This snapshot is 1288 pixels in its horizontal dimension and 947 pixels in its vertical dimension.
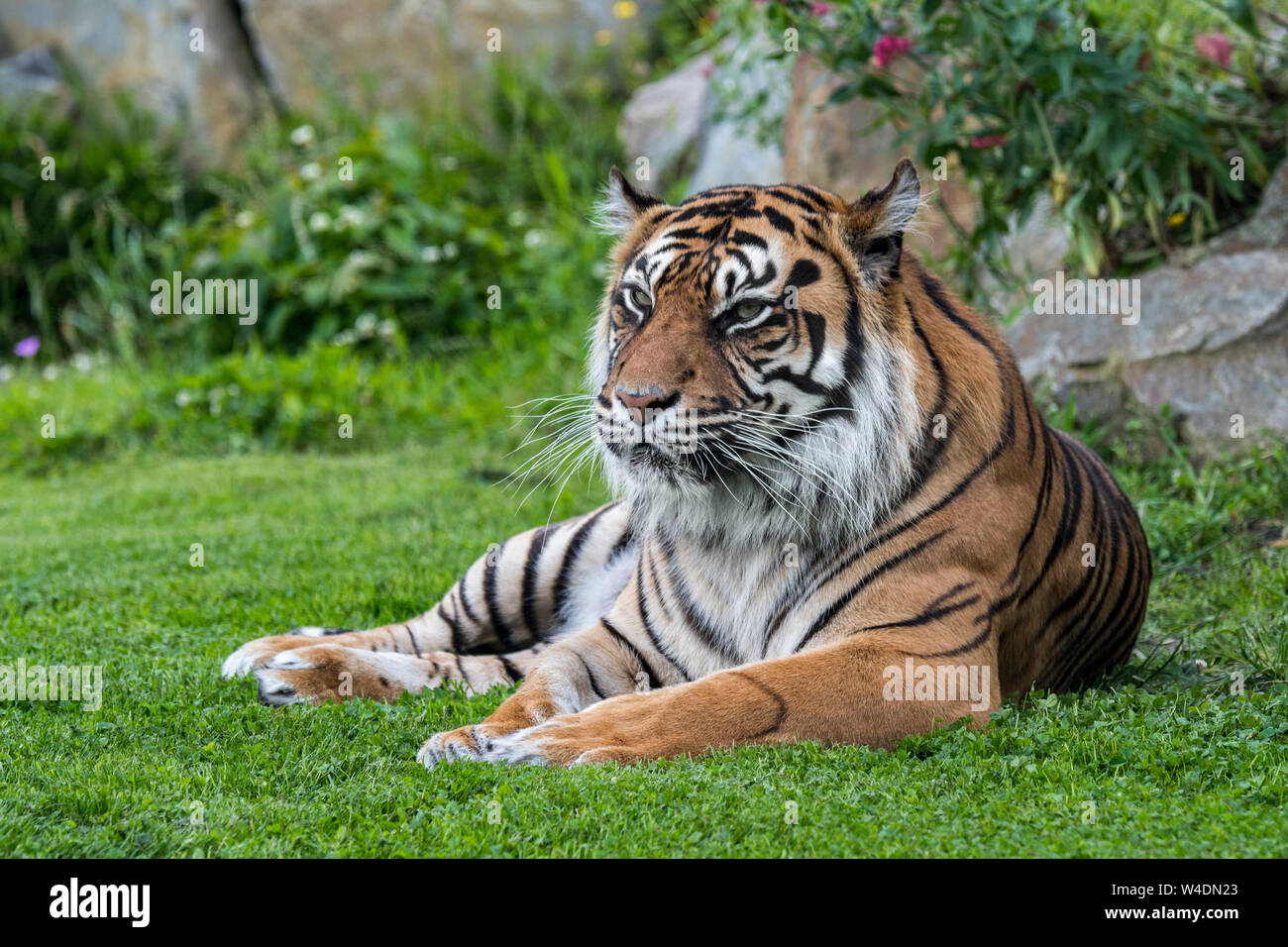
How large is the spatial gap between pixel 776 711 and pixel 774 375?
877mm

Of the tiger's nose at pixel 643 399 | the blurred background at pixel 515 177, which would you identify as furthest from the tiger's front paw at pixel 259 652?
the blurred background at pixel 515 177

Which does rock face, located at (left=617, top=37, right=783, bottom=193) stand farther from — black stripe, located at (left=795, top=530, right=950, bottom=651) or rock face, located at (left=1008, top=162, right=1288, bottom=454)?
black stripe, located at (left=795, top=530, right=950, bottom=651)

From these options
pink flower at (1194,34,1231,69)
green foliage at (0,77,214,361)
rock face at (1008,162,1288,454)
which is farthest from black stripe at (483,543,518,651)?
green foliage at (0,77,214,361)

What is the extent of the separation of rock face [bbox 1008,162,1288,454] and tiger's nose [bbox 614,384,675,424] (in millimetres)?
3344

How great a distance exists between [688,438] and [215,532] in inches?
134

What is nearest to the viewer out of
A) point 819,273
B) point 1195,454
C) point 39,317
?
point 819,273

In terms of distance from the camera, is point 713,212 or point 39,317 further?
point 39,317

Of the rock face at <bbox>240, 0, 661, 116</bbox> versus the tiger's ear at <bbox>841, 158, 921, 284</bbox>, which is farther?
the rock face at <bbox>240, 0, 661, 116</bbox>

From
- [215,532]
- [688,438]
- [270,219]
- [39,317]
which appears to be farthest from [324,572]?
[39,317]

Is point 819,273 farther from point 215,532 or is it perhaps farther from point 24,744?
point 215,532

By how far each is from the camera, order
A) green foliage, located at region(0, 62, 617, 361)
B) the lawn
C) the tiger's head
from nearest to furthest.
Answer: the lawn
the tiger's head
green foliage, located at region(0, 62, 617, 361)

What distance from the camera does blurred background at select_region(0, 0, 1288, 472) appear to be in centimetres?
578

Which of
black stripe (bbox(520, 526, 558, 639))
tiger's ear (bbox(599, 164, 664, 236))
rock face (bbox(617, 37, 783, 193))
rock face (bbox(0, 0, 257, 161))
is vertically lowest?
black stripe (bbox(520, 526, 558, 639))
